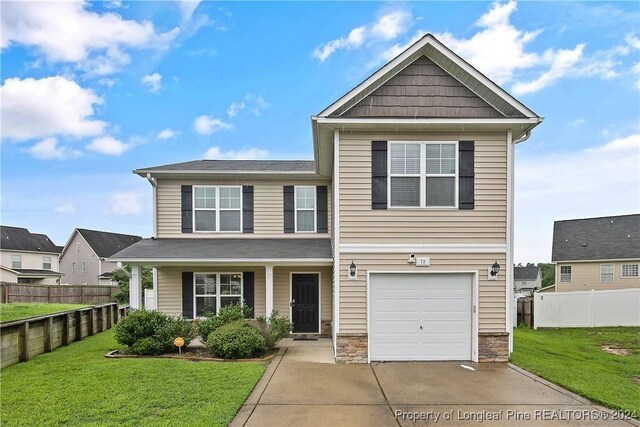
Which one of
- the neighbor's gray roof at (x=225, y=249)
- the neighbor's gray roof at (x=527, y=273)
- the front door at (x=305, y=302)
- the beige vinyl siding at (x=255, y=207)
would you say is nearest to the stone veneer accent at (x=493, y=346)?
the neighbor's gray roof at (x=225, y=249)

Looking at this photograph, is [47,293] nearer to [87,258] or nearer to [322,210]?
[87,258]

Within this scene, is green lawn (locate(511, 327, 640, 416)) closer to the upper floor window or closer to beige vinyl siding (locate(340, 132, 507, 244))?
beige vinyl siding (locate(340, 132, 507, 244))

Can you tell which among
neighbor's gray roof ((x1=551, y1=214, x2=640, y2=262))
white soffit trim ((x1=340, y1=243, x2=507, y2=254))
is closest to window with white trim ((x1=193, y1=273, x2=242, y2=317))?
white soffit trim ((x1=340, y1=243, x2=507, y2=254))

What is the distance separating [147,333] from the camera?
29.1ft

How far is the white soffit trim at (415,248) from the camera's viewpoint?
8164mm

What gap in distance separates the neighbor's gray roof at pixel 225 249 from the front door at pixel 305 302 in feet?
4.13

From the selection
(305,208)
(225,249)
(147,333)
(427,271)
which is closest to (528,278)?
(305,208)

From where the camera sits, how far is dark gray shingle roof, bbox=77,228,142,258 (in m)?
32.0

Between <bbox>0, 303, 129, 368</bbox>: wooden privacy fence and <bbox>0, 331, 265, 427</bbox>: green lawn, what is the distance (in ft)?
1.12

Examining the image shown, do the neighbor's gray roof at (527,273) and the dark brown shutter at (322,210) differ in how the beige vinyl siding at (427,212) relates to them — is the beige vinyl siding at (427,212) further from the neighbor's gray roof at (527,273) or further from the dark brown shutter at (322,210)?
the neighbor's gray roof at (527,273)

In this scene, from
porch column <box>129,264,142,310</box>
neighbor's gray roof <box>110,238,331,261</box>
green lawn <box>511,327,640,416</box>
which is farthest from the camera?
porch column <box>129,264,142,310</box>

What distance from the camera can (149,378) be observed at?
261 inches

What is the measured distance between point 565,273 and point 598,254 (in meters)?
2.42

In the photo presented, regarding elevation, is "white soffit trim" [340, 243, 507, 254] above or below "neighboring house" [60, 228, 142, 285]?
above
